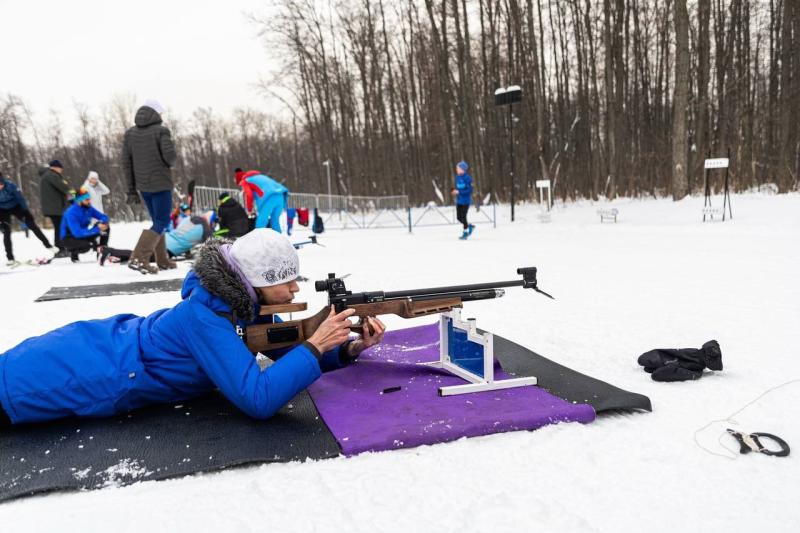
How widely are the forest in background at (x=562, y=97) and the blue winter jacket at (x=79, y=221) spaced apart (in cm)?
1392

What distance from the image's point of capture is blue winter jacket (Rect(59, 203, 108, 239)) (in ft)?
32.6

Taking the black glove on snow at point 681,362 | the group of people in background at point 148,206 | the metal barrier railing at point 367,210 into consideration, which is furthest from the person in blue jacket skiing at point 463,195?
the black glove on snow at point 681,362

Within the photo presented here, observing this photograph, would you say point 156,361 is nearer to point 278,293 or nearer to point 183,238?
point 278,293

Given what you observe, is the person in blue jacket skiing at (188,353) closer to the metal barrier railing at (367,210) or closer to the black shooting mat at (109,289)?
the black shooting mat at (109,289)

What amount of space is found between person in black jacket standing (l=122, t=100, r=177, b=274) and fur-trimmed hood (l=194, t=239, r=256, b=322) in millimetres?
5906

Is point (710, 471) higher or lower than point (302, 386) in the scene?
lower

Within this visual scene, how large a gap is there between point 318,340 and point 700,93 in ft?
69.2

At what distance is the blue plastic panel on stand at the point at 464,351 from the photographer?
121 inches

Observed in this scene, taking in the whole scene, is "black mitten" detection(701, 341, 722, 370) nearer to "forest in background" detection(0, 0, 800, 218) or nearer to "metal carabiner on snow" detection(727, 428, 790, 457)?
"metal carabiner on snow" detection(727, 428, 790, 457)

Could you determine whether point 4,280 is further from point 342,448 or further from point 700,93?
point 700,93

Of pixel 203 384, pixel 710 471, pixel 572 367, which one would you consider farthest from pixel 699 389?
pixel 203 384

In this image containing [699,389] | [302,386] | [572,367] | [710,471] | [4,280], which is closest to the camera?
[710,471]

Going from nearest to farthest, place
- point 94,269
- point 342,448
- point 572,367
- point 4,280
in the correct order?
point 342,448 → point 572,367 → point 4,280 → point 94,269

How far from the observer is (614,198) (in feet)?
63.5
